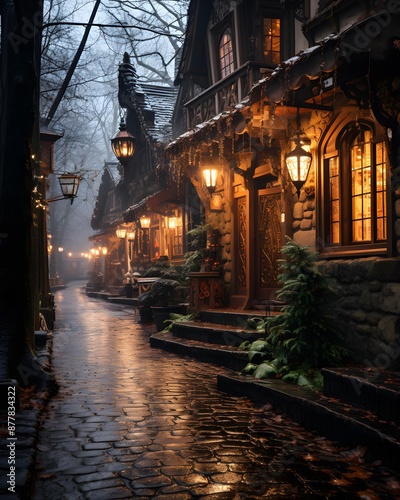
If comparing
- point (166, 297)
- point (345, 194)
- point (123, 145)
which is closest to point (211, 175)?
point (123, 145)

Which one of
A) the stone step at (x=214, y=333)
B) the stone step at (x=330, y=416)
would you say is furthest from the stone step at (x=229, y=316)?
the stone step at (x=330, y=416)

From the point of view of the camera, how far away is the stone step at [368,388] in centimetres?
592

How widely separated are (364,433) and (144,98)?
28.6 meters

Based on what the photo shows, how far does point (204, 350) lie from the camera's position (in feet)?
37.8

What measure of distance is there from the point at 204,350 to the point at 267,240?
3227 mm

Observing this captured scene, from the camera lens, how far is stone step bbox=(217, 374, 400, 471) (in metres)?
5.22

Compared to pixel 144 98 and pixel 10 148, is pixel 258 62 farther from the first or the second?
pixel 144 98

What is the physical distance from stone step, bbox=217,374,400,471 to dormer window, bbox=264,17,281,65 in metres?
8.61

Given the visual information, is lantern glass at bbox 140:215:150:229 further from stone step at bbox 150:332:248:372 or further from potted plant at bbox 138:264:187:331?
stone step at bbox 150:332:248:372

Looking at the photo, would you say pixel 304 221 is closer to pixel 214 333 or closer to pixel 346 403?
pixel 214 333

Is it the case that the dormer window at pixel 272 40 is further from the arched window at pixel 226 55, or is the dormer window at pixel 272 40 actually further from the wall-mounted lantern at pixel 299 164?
the wall-mounted lantern at pixel 299 164

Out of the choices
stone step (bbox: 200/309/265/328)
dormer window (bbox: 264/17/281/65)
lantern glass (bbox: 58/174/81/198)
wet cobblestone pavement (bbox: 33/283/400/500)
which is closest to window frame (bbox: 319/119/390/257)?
stone step (bbox: 200/309/265/328)

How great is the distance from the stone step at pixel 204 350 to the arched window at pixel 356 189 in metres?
2.54

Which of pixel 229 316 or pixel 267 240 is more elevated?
pixel 267 240
